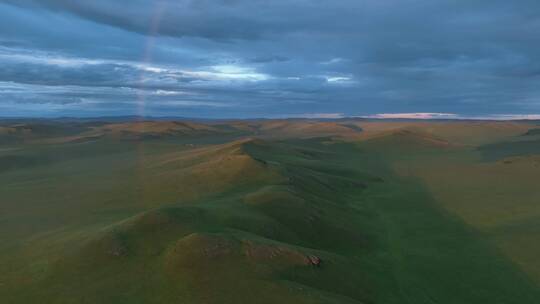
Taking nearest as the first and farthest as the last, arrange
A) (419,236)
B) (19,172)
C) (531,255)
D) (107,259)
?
(107,259) → (531,255) → (419,236) → (19,172)

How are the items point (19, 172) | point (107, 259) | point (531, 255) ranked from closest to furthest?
point (107, 259) → point (531, 255) → point (19, 172)

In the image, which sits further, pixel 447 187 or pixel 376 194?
pixel 447 187

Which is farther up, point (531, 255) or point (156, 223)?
point (156, 223)

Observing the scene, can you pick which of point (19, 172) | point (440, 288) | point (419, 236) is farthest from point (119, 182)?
point (440, 288)

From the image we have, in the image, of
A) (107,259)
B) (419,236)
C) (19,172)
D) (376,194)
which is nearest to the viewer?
(107,259)

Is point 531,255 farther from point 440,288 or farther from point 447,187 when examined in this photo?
point 447,187

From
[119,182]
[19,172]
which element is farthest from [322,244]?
[19,172]

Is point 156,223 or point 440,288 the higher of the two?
point 156,223

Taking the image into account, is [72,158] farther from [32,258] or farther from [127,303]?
[127,303]

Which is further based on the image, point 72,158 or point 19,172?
point 72,158
